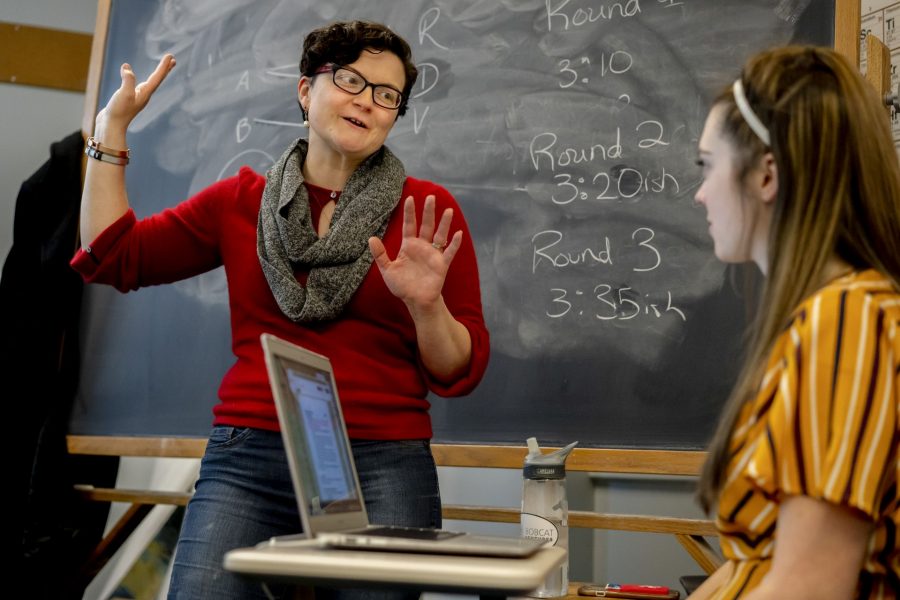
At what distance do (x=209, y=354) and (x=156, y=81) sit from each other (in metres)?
0.90

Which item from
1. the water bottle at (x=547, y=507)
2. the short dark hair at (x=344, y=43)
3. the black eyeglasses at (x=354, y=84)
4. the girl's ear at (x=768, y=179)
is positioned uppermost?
the short dark hair at (x=344, y=43)

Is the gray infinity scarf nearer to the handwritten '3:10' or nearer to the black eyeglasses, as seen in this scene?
the black eyeglasses

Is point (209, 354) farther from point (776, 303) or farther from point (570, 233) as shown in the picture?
point (776, 303)

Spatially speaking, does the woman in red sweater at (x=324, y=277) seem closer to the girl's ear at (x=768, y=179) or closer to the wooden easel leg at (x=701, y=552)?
the girl's ear at (x=768, y=179)

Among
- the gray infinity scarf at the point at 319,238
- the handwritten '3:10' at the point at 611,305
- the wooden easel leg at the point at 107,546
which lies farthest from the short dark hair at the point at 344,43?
the wooden easel leg at the point at 107,546

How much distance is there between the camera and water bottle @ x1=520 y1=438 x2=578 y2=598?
1752mm

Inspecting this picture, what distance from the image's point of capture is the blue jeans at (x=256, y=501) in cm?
137

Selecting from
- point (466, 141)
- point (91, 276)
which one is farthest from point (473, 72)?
point (91, 276)

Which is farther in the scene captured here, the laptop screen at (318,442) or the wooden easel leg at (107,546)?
the wooden easel leg at (107,546)

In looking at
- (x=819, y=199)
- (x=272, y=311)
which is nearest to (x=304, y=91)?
(x=272, y=311)

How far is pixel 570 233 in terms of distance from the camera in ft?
6.74

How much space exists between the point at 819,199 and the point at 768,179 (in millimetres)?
66

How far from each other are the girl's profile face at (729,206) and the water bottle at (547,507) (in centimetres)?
81

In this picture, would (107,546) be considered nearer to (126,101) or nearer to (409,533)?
(126,101)
